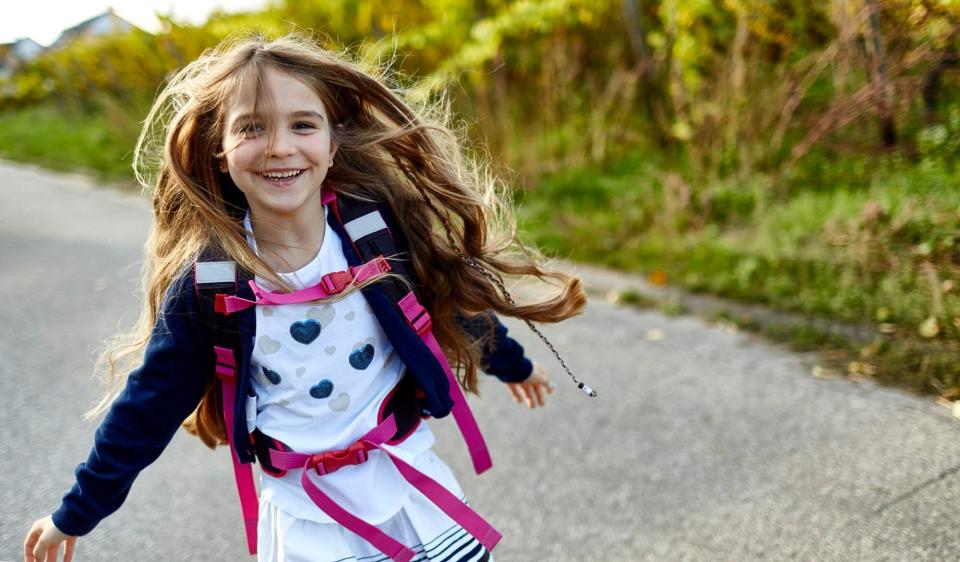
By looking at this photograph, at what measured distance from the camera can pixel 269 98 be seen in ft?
5.65

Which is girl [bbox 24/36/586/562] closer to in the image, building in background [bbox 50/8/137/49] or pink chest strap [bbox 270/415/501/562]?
pink chest strap [bbox 270/415/501/562]

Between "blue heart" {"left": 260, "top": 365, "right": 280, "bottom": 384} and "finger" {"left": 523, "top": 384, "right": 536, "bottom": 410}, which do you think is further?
"finger" {"left": 523, "top": 384, "right": 536, "bottom": 410}

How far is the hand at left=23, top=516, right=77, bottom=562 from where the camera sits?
173cm

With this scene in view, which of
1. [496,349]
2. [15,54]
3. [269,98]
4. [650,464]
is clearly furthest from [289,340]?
[15,54]

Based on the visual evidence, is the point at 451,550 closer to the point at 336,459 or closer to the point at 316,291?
the point at 336,459

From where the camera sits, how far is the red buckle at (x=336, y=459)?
5.65ft

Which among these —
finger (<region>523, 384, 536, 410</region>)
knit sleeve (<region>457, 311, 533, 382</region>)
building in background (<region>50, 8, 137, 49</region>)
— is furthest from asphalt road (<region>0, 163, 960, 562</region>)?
building in background (<region>50, 8, 137, 49</region>)

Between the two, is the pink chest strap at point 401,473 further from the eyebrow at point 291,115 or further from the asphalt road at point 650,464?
the asphalt road at point 650,464

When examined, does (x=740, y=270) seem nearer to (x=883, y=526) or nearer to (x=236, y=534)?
(x=883, y=526)

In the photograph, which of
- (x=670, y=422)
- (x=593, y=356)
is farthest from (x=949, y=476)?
(x=593, y=356)

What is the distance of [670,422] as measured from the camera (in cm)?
328

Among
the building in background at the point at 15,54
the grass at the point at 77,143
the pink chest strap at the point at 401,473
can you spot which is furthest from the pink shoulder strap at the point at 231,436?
the building in background at the point at 15,54

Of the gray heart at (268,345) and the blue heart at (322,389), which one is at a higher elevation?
the gray heart at (268,345)

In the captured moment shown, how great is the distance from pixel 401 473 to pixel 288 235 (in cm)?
57
